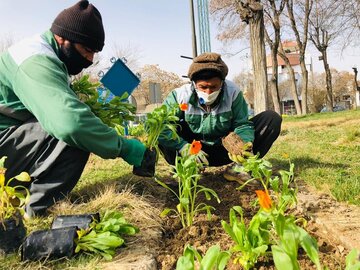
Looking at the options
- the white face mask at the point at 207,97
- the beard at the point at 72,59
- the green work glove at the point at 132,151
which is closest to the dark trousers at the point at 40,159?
the green work glove at the point at 132,151

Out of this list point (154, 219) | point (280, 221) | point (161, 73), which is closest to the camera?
point (280, 221)

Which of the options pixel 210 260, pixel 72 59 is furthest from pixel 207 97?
pixel 210 260

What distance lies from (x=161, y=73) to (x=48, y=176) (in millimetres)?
33516

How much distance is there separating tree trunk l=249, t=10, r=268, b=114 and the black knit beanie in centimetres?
645

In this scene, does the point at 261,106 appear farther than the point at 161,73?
No

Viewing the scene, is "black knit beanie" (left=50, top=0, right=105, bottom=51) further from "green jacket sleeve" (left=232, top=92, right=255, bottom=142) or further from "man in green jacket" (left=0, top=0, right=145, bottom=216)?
"green jacket sleeve" (left=232, top=92, right=255, bottom=142)

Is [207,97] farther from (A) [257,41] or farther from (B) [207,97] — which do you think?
(A) [257,41]

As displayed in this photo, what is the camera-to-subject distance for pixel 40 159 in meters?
2.22

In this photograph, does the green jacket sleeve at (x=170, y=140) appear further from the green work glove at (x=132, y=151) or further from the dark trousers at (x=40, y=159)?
the dark trousers at (x=40, y=159)

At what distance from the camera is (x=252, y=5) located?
8.45 metres

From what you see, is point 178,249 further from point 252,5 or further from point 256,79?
point 252,5

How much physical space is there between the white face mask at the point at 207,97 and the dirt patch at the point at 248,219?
2.89 ft

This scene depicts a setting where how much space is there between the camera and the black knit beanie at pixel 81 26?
2.17 metres

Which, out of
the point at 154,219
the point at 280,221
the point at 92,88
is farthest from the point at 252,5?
the point at 280,221
